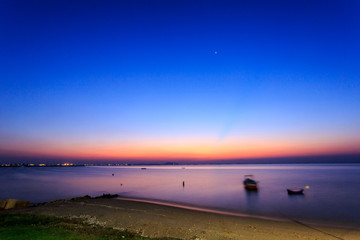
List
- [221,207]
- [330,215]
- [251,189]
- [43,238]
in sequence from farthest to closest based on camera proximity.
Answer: [251,189] → [221,207] → [330,215] → [43,238]

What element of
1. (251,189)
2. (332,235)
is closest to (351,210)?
(332,235)

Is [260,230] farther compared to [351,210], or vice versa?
[351,210]

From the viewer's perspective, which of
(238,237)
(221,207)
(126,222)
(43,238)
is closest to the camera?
(43,238)

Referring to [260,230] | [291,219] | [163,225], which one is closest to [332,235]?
[260,230]

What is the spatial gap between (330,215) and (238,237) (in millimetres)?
19407

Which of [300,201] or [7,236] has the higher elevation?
[7,236]

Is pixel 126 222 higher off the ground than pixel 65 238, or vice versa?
pixel 65 238

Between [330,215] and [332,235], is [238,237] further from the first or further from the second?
[330,215]

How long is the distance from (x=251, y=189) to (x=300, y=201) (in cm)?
1662

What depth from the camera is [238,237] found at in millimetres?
15539

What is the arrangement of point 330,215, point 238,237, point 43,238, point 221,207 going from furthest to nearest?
1. point 221,207
2. point 330,215
3. point 238,237
4. point 43,238

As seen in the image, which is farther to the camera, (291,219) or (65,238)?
(291,219)

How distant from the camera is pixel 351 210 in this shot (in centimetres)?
2980

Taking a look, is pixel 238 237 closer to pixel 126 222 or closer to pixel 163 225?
pixel 163 225
